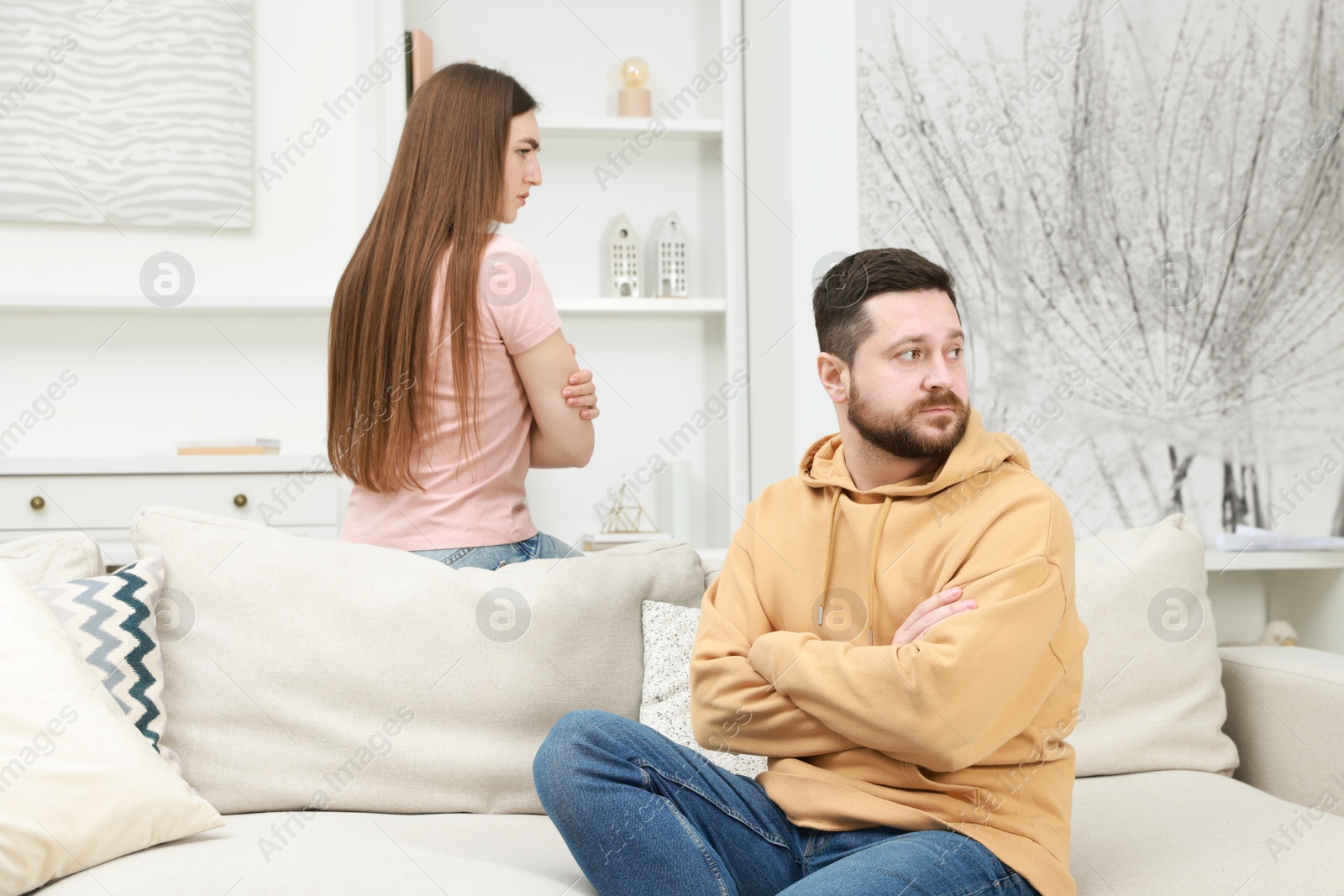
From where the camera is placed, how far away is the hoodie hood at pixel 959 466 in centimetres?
124

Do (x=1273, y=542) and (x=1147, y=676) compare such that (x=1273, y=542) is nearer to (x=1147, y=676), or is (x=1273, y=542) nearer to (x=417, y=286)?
(x=1147, y=676)

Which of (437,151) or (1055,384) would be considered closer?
(437,151)

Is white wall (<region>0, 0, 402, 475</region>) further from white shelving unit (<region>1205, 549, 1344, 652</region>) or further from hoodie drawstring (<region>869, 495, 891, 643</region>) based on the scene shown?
white shelving unit (<region>1205, 549, 1344, 652</region>)

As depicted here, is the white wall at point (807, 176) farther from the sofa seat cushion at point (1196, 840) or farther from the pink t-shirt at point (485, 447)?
the sofa seat cushion at point (1196, 840)

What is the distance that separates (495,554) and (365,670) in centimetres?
28

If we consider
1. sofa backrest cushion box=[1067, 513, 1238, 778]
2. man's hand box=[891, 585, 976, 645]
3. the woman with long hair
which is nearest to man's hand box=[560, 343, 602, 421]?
the woman with long hair

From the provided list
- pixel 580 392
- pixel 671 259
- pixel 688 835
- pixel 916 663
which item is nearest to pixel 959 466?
pixel 916 663

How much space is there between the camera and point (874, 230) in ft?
8.10

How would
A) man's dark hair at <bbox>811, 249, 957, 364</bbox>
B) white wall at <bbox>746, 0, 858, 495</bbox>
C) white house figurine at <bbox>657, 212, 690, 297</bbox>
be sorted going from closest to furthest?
man's dark hair at <bbox>811, 249, 957, 364</bbox>, white wall at <bbox>746, 0, 858, 495</bbox>, white house figurine at <bbox>657, 212, 690, 297</bbox>

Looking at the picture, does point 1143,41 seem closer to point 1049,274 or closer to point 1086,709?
point 1049,274

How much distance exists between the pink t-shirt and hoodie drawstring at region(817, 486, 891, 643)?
59 cm

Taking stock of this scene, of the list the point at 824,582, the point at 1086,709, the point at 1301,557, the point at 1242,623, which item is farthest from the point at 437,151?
the point at 1242,623

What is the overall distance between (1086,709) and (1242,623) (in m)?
1.33

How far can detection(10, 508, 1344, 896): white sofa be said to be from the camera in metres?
1.39
